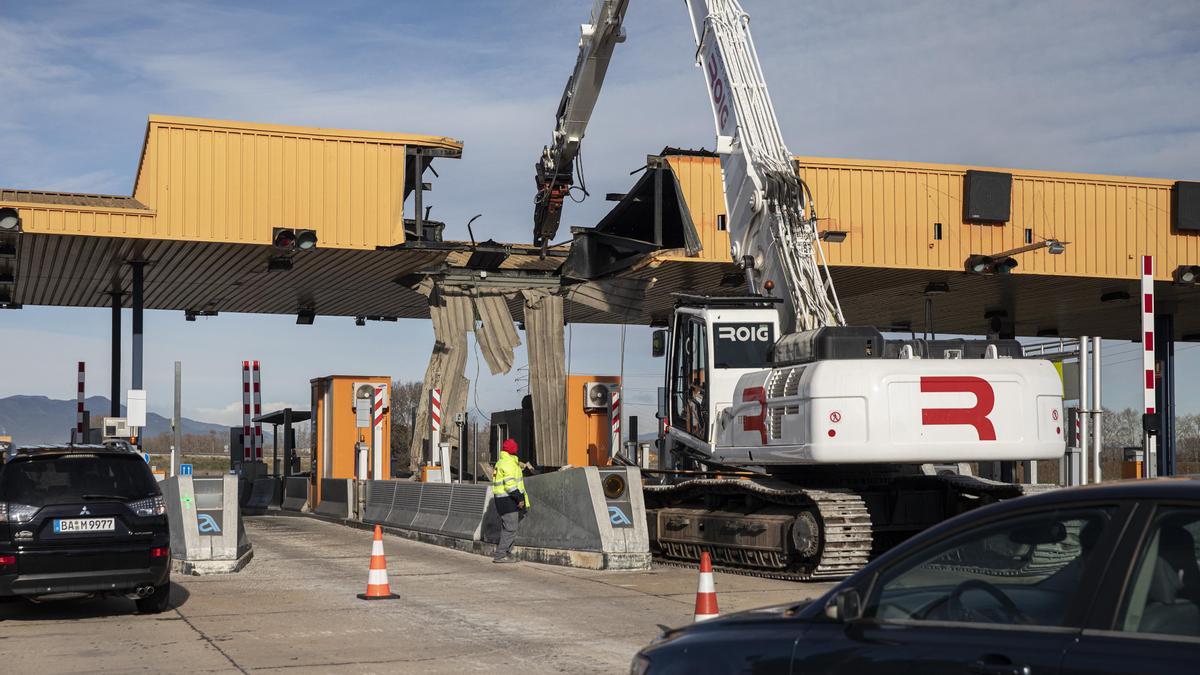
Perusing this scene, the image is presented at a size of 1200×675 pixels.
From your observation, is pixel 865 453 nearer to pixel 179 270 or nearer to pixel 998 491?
pixel 998 491

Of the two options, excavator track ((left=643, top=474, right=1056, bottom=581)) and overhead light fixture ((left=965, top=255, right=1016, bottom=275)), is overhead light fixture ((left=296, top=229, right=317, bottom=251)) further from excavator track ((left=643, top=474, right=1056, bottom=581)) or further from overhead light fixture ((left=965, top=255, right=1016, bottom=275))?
overhead light fixture ((left=965, top=255, right=1016, bottom=275))

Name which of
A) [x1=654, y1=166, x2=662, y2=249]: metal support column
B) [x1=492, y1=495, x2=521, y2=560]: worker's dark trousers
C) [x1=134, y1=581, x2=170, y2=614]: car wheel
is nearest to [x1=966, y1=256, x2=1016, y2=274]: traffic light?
[x1=654, y1=166, x2=662, y2=249]: metal support column

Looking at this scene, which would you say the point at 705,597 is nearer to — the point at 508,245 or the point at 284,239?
the point at 284,239

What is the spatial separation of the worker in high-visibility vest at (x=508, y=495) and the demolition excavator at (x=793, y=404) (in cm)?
214

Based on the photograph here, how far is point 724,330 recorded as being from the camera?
53.5 ft

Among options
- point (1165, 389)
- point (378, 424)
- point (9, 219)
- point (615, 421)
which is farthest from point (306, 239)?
point (1165, 389)

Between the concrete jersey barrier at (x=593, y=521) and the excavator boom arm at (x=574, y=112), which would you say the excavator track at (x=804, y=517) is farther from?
the excavator boom arm at (x=574, y=112)

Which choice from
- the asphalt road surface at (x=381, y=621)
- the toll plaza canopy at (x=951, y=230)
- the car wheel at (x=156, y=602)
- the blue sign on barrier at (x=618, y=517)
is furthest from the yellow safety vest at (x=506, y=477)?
the toll plaza canopy at (x=951, y=230)

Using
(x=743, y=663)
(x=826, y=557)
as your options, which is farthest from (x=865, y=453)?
(x=743, y=663)

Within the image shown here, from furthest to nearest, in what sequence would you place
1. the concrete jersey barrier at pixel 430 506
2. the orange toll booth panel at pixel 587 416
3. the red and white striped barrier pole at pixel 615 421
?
the orange toll booth panel at pixel 587 416, the red and white striped barrier pole at pixel 615 421, the concrete jersey barrier at pixel 430 506

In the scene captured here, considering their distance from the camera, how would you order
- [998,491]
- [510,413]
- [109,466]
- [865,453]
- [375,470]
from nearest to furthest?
[109,466] → [865,453] → [998,491] → [375,470] → [510,413]

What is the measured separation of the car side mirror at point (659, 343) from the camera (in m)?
17.8

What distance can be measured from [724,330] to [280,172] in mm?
10659

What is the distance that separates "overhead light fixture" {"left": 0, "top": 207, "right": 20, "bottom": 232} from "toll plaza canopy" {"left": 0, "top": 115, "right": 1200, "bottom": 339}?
0.60 feet
